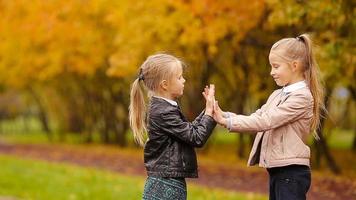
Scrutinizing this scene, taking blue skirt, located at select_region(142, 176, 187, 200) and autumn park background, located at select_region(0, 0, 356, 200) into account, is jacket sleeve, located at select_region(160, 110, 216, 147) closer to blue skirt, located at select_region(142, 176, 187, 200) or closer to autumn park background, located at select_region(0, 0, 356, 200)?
blue skirt, located at select_region(142, 176, 187, 200)

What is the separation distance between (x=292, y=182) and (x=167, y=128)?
3.08 feet

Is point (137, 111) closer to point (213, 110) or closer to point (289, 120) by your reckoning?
point (213, 110)

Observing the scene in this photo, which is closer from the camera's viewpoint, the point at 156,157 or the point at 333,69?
the point at 156,157

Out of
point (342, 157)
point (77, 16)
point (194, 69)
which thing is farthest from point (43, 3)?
point (342, 157)

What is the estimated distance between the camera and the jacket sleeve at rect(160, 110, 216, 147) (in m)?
4.71

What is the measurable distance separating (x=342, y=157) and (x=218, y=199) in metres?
12.9

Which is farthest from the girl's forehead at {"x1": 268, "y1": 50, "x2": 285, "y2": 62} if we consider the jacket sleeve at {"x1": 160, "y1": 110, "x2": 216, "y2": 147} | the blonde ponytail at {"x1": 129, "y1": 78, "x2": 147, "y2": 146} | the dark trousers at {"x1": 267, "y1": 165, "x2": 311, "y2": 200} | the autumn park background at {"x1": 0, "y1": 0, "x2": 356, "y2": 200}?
the autumn park background at {"x1": 0, "y1": 0, "x2": 356, "y2": 200}

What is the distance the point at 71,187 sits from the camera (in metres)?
11.5

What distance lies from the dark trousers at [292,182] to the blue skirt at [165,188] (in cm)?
68

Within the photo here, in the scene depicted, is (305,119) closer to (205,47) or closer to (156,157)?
(156,157)

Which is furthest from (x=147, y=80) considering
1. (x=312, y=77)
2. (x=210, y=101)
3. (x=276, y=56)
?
(x=312, y=77)

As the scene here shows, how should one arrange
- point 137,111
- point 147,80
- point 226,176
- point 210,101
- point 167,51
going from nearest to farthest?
1. point 210,101
2. point 147,80
3. point 137,111
4. point 167,51
5. point 226,176

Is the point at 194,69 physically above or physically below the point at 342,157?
above

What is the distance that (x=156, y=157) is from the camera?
488 centimetres
